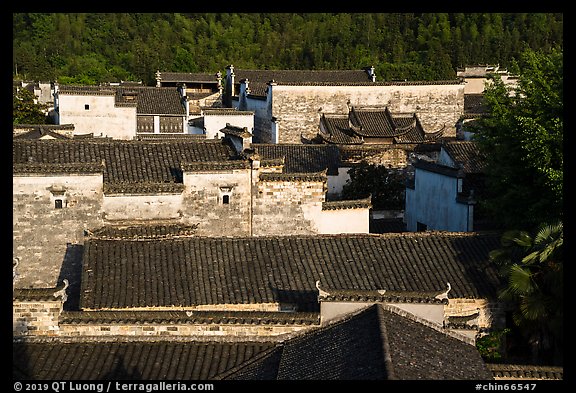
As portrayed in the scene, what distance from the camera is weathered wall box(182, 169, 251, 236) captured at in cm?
1978

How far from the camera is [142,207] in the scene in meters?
19.3

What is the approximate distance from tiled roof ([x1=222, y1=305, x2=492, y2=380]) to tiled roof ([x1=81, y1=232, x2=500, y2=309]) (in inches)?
140

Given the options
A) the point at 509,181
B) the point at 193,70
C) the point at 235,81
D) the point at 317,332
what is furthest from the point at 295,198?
the point at 193,70

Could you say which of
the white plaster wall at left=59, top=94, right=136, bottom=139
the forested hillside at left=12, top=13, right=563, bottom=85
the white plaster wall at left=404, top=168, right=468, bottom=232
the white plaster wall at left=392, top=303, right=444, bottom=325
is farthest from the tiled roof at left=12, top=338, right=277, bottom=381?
the forested hillside at left=12, top=13, right=563, bottom=85

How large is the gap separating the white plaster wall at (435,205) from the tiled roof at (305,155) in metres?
6.22

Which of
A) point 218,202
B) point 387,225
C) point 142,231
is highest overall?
point 218,202

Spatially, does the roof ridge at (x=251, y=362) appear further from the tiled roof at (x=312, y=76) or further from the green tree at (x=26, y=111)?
the tiled roof at (x=312, y=76)

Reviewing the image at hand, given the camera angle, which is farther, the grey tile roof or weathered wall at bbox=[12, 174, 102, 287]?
weathered wall at bbox=[12, 174, 102, 287]

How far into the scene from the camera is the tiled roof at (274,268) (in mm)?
15305

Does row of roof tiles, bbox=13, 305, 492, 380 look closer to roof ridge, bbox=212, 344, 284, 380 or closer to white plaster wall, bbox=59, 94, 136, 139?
roof ridge, bbox=212, 344, 284, 380

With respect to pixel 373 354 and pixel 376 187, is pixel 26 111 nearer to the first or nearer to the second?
pixel 376 187

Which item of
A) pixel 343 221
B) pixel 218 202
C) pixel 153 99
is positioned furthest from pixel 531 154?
pixel 153 99

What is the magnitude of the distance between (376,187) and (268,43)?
53412 millimetres
